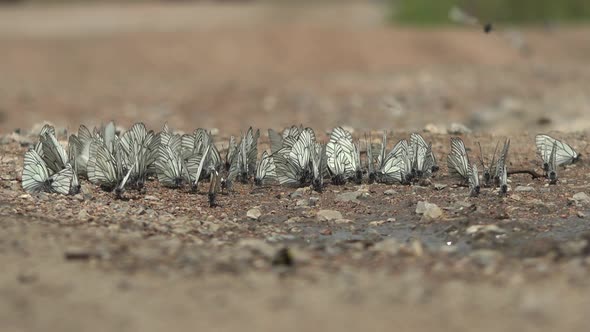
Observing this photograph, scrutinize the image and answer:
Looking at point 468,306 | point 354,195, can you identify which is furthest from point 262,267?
point 354,195

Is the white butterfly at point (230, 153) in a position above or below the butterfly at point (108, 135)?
below

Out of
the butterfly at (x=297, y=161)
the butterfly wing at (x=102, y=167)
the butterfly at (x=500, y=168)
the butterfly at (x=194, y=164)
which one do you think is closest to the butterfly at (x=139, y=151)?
the butterfly wing at (x=102, y=167)

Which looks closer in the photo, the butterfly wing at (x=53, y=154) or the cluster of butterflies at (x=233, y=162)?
the cluster of butterflies at (x=233, y=162)

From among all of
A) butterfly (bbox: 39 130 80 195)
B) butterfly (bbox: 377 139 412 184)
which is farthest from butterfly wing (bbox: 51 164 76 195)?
butterfly (bbox: 377 139 412 184)

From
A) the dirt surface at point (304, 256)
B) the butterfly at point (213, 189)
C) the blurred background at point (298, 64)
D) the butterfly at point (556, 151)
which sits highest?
the blurred background at point (298, 64)

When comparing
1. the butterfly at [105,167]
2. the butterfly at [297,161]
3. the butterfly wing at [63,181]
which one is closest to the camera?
the butterfly wing at [63,181]

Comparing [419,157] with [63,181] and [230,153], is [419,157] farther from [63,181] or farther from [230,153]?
[63,181]

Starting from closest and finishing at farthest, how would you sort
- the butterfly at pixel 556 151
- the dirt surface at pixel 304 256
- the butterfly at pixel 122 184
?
the dirt surface at pixel 304 256, the butterfly at pixel 122 184, the butterfly at pixel 556 151

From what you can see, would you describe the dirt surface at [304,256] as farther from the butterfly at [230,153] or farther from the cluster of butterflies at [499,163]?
the butterfly at [230,153]
